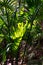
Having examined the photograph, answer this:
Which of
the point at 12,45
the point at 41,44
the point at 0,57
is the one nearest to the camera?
the point at 12,45

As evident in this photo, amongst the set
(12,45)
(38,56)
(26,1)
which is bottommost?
(38,56)

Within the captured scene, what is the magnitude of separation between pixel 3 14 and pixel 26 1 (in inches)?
13.7

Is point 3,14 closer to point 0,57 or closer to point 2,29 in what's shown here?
point 2,29

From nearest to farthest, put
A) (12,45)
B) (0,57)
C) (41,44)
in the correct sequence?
(12,45)
(0,57)
(41,44)

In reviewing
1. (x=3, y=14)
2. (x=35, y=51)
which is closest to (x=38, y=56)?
(x=35, y=51)

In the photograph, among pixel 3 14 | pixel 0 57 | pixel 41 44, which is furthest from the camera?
pixel 41 44

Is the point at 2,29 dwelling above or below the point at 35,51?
above

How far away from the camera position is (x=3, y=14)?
2928 mm

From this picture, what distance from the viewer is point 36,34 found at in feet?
9.98

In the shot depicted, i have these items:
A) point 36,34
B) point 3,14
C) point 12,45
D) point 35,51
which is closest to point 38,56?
point 35,51

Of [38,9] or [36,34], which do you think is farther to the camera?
[36,34]

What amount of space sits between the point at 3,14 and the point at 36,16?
0.43m

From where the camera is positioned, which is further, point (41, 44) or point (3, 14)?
point (41, 44)

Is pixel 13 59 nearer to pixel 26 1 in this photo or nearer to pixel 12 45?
pixel 12 45
